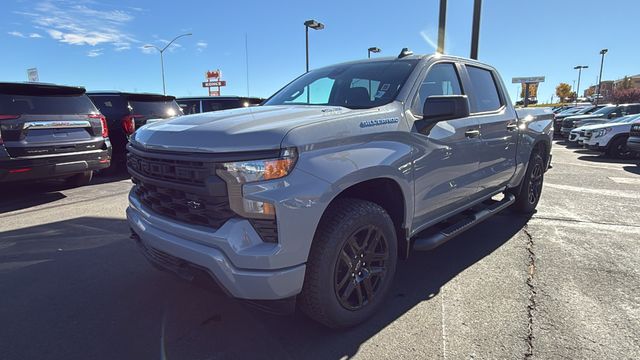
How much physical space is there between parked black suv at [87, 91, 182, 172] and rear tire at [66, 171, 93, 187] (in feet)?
3.73

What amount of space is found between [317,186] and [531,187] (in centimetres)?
423

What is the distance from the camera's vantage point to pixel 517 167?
4777 millimetres

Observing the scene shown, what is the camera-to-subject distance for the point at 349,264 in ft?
8.59

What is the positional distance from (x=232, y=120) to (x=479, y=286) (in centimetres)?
241

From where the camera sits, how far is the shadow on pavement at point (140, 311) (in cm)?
251

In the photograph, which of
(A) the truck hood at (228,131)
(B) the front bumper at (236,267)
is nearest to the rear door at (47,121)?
(A) the truck hood at (228,131)

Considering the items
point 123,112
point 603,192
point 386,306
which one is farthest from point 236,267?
point 123,112

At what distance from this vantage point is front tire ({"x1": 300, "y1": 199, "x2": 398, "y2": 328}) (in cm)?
239

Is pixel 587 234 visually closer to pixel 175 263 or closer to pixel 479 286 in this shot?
pixel 479 286

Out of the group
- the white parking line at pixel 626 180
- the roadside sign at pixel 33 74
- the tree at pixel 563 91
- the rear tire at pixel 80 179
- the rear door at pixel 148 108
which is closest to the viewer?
the rear tire at pixel 80 179

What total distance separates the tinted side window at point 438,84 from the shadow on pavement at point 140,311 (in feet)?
4.99

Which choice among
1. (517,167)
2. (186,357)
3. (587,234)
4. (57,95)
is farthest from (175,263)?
(57,95)

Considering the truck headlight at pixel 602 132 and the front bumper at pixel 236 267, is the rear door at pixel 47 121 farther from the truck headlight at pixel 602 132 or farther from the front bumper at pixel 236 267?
the truck headlight at pixel 602 132

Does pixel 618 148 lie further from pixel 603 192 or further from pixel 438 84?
pixel 438 84
